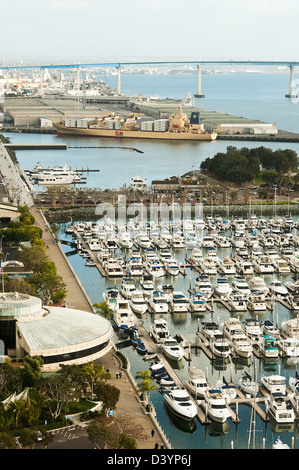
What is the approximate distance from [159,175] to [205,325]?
21034 millimetres

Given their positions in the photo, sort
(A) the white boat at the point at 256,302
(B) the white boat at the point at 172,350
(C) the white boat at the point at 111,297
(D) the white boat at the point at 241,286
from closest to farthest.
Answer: (B) the white boat at the point at 172,350 → (C) the white boat at the point at 111,297 → (A) the white boat at the point at 256,302 → (D) the white boat at the point at 241,286

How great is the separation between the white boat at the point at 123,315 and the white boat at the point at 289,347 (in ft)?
8.94

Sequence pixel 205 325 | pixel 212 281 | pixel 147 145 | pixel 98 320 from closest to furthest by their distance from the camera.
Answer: pixel 98 320 < pixel 205 325 < pixel 212 281 < pixel 147 145

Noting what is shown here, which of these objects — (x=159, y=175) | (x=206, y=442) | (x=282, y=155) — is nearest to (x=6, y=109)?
(x=159, y=175)

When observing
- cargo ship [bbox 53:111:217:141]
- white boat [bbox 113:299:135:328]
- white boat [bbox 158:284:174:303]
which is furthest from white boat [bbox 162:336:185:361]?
cargo ship [bbox 53:111:217:141]

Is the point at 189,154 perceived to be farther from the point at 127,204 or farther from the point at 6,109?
the point at 6,109

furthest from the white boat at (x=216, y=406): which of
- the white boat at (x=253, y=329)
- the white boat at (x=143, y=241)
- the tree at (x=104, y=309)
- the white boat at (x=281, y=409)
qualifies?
the white boat at (x=143, y=241)

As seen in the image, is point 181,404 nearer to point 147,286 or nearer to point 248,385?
point 248,385

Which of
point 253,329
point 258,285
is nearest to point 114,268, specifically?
point 258,285

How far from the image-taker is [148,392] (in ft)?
36.6

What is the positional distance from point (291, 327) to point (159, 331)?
230 cm

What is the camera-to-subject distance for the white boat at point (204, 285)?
55.0ft

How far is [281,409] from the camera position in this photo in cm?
1100

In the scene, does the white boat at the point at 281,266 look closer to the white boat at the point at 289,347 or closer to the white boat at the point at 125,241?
the white boat at the point at 125,241
